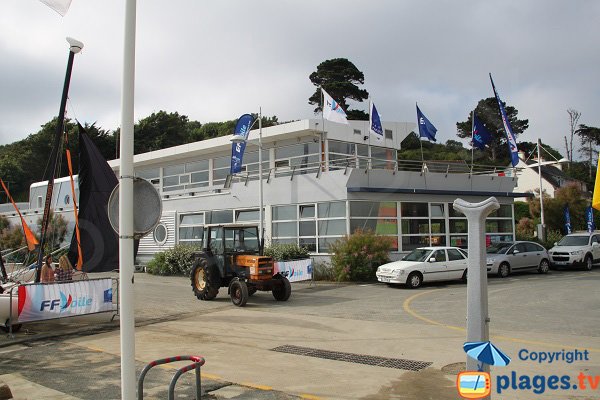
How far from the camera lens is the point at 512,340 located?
954 centimetres

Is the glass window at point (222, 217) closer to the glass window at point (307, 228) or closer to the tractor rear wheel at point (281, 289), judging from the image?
the glass window at point (307, 228)

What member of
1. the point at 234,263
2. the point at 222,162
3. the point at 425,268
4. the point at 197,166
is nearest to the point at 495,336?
the point at 234,263

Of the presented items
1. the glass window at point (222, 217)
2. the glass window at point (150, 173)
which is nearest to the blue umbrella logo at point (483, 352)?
the glass window at point (222, 217)

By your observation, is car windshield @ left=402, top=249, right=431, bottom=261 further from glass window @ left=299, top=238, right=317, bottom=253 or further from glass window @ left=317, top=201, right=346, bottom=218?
glass window @ left=299, top=238, right=317, bottom=253

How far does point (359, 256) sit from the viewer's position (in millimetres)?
20750

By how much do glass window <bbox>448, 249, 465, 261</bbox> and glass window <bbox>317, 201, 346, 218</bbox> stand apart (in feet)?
16.0

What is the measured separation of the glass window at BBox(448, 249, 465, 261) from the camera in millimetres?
19812

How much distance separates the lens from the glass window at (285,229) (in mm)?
24494

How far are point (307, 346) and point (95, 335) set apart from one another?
484cm

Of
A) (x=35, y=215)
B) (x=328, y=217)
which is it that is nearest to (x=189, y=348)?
(x=328, y=217)

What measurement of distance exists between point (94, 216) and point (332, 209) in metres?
12.0

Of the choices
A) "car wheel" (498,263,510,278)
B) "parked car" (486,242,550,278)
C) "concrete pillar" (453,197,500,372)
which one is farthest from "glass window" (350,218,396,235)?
"concrete pillar" (453,197,500,372)

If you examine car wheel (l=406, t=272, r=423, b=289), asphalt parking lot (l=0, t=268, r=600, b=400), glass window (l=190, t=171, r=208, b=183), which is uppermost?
glass window (l=190, t=171, r=208, b=183)

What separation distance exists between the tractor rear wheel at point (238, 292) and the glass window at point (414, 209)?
1103cm
